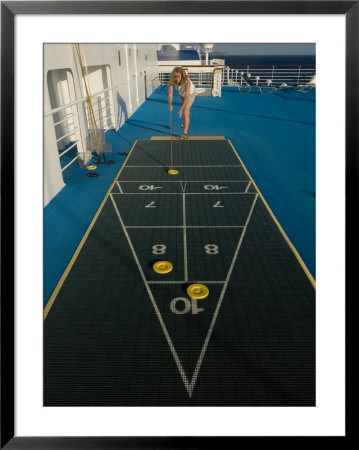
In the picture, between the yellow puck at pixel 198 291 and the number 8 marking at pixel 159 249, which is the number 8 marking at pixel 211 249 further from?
the yellow puck at pixel 198 291

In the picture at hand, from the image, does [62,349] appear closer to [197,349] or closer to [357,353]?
[197,349]

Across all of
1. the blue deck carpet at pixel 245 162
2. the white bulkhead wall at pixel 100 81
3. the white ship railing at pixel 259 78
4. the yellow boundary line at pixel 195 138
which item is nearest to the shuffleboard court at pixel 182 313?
the blue deck carpet at pixel 245 162

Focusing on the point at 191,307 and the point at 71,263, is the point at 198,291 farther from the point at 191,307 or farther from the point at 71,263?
the point at 71,263

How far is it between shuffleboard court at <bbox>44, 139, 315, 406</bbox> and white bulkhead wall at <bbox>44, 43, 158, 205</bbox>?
114 centimetres

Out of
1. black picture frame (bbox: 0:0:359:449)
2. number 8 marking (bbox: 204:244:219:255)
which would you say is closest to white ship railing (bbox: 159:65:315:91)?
number 8 marking (bbox: 204:244:219:255)

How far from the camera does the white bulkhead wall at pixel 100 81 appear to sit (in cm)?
505

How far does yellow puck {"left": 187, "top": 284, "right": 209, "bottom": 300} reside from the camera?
3.05 meters

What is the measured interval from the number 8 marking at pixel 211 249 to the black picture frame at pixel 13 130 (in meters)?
2.72

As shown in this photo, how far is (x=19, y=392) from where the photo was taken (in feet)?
3.41

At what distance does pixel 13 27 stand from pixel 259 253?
10.3 ft

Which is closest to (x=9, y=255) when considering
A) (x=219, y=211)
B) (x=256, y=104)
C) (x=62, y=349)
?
(x=62, y=349)

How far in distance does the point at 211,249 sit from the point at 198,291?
2.51 feet

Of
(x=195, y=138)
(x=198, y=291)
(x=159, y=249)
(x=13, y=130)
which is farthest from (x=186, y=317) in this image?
(x=195, y=138)

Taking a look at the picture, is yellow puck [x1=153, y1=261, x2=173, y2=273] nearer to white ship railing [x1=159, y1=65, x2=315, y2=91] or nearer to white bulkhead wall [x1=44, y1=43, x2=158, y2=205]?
white bulkhead wall [x1=44, y1=43, x2=158, y2=205]
